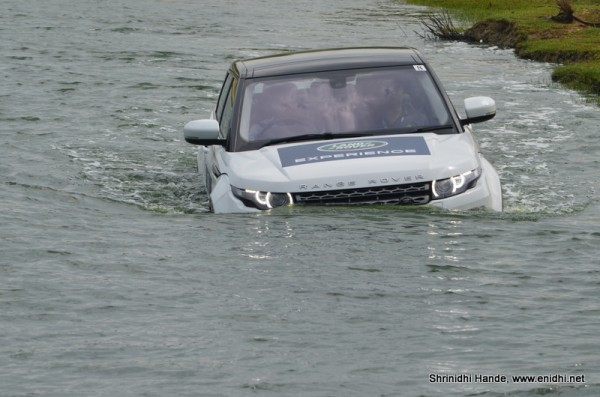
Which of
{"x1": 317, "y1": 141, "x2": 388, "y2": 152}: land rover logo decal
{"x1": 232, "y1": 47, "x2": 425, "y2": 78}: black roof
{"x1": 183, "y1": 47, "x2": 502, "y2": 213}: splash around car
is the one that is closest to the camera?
{"x1": 183, "y1": 47, "x2": 502, "y2": 213}: splash around car

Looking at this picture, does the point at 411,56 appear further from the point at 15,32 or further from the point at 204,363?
the point at 15,32

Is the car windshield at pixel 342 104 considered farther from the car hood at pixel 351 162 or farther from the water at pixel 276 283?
the water at pixel 276 283

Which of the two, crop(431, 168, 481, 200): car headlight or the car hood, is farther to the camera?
crop(431, 168, 481, 200): car headlight

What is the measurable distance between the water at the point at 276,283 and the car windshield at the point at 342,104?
973 mm

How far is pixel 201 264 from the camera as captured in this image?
32.3ft

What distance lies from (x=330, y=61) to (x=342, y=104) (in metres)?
0.54

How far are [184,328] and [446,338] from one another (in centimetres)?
149

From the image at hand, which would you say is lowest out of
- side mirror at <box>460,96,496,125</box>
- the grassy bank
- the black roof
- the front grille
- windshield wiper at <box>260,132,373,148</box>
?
the grassy bank

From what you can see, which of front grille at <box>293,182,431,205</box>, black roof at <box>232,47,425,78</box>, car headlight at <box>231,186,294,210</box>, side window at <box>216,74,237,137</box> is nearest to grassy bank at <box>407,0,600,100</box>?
side window at <box>216,74,237,137</box>

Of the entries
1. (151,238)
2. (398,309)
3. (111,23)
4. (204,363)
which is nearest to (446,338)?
(398,309)

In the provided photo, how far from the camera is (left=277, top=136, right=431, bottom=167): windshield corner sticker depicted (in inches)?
423

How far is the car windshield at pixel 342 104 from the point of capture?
11.5 meters

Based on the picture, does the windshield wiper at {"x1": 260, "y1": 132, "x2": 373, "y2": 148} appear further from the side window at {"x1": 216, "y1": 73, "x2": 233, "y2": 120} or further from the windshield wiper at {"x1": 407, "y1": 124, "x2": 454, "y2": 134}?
the side window at {"x1": 216, "y1": 73, "x2": 233, "y2": 120}

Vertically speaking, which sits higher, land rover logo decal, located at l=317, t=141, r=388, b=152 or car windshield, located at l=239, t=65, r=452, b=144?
car windshield, located at l=239, t=65, r=452, b=144
